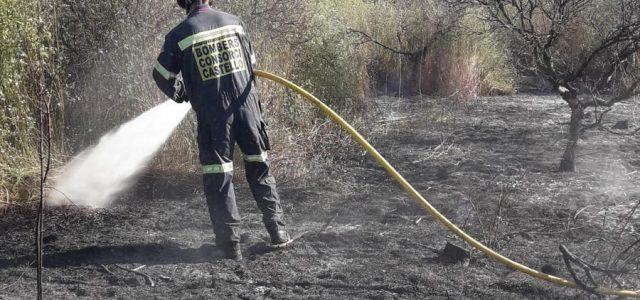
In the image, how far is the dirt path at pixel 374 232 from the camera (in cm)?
422

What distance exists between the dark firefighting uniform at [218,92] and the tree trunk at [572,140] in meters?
3.13

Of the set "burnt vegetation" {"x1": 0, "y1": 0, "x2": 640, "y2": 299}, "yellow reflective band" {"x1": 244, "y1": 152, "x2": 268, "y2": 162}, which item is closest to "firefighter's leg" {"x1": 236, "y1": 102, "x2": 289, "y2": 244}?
"yellow reflective band" {"x1": 244, "y1": 152, "x2": 268, "y2": 162}

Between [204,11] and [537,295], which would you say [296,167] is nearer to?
[204,11]

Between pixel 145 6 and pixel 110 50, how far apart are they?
53 centimetres

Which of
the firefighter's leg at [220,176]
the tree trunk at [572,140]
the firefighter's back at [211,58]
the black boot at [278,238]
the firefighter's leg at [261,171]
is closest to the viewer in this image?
the firefighter's back at [211,58]

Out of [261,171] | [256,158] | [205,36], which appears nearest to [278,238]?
[261,171]

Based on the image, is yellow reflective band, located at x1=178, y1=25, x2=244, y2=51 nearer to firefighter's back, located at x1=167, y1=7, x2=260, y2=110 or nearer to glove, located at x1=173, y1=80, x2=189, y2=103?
firefighter's back, located at x1=167, y1=7, x2=260, y2=110

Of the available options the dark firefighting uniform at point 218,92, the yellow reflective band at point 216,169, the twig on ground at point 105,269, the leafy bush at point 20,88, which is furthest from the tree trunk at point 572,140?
the leafy bush at point 20,88

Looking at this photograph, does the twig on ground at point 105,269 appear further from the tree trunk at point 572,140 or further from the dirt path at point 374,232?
the tree trunk at point 572,140

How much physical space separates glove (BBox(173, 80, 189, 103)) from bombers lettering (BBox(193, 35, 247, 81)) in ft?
0.55

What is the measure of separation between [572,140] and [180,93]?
3.72m

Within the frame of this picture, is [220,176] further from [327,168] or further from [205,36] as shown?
[327,168]


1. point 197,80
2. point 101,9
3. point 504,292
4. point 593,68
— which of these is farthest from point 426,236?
point 593,68

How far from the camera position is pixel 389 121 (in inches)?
341
